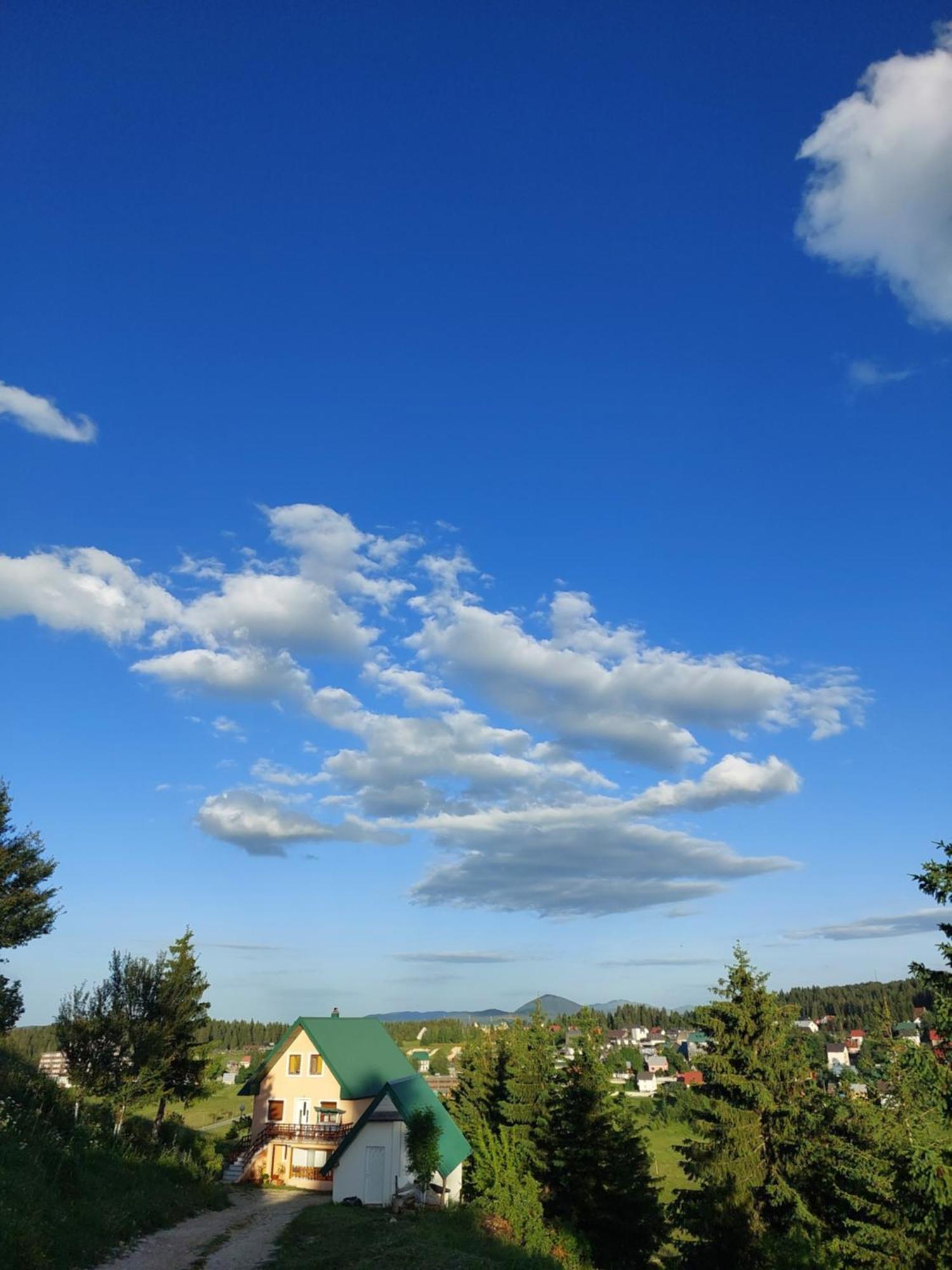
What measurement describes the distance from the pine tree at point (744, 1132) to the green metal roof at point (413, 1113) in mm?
11832

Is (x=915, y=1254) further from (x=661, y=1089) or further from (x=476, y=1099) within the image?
(x=661, y=1089)

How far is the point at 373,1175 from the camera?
35.5 meters

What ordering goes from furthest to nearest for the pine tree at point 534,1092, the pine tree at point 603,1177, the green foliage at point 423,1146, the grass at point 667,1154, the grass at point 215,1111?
the grass at point 215,1111 → the grass at point 667,1154 → the pine tree at point 534,1092 → the green foliage at point 423,1146 → the pine tree at point 603,1177

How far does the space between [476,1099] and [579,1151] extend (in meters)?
18.3

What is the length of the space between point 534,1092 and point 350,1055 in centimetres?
1106

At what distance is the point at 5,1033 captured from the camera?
3675 cm

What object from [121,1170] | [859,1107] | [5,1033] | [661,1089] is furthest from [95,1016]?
[661,1089]

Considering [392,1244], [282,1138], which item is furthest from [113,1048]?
[392,1244]

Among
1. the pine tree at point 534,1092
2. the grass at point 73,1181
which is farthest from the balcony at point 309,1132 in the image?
the pine tree at point 534,1092

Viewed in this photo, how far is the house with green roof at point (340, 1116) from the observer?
3572cm

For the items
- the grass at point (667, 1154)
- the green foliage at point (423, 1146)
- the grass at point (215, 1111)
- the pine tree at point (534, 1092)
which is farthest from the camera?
the grass at point (215, 1111)

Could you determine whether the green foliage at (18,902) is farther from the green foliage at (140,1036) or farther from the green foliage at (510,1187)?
the green foliage at (510,1187)

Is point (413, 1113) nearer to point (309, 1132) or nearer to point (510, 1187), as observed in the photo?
Answer: point (510, 1187)

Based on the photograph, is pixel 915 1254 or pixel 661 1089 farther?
pixel 661 1089
